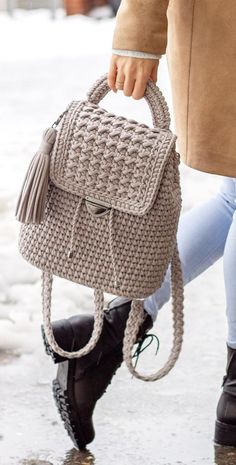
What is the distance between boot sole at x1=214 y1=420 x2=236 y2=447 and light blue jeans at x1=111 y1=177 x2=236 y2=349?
203 millimetres

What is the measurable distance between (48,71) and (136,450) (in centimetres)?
750

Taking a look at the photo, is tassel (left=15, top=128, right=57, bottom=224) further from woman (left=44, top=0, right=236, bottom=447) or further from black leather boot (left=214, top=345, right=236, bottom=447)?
black leather boot (left=214, top=345, right=236, bottom=447)

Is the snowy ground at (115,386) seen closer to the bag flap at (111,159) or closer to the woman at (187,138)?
the woman at (187,138)

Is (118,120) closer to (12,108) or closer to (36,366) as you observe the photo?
(36,366)

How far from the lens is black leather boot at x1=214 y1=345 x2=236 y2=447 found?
296 centimetres

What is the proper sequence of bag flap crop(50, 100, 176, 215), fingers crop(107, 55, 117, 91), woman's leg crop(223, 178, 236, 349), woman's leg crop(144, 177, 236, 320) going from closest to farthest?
1. bag flap crop(50, 100, 176, 215)
2. fingers crop(107, 55, 117, 91)
3. woman's leg crop(223, 178, 236, 349)
4. woman's leg crop(144, 177, 236, 320)

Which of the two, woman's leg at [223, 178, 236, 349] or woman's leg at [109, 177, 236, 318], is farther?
woman's leg at [109, 177, 236, 318]

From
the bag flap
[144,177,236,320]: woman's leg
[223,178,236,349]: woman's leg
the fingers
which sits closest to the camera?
the bag flap

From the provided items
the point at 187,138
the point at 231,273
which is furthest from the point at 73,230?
the point at 231,273

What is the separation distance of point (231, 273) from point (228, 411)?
13.8 inches

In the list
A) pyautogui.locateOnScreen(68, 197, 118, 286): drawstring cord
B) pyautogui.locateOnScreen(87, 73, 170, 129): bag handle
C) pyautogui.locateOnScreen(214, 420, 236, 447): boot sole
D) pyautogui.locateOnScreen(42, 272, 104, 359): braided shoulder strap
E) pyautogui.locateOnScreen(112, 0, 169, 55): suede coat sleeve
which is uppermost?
pyautogui.locateOnScreen(112, 0, 169, 55): suede coat sleeve

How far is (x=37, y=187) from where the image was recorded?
8.49ft

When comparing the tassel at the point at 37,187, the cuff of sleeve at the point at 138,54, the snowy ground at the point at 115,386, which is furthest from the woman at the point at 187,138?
the tassel at the point at 37,187

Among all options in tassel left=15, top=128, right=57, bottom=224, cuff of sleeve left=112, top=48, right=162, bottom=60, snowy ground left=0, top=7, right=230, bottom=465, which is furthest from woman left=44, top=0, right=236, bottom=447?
tassel left=15, top=128, right=57, bottom=224
